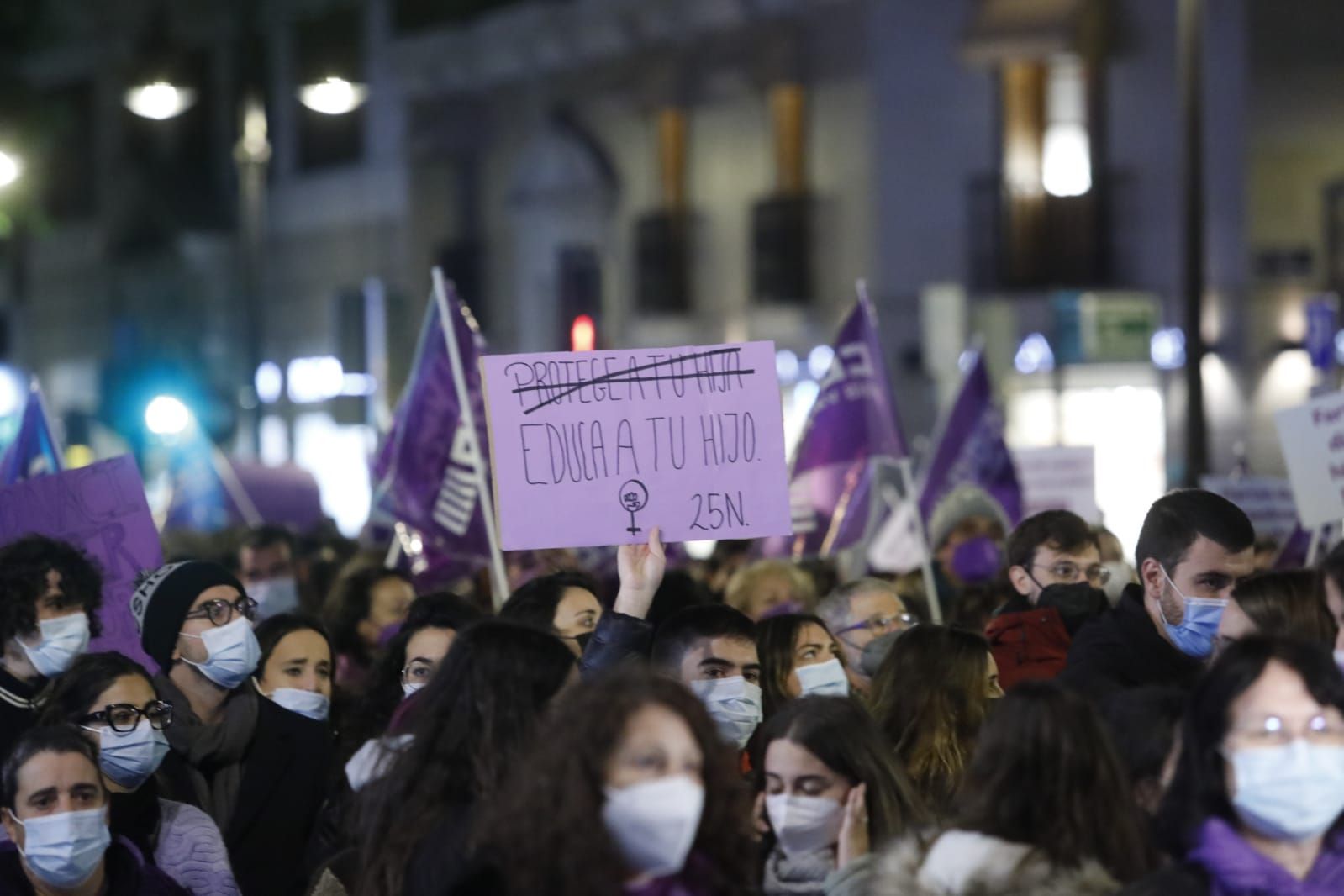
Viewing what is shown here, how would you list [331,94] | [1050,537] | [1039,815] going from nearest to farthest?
[1039,815]
[1050,537]
[331,94]

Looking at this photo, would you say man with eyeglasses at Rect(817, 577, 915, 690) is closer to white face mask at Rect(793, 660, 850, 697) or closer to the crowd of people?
the crowd of people

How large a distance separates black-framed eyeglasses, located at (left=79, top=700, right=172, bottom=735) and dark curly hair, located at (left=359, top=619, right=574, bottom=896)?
1451mm

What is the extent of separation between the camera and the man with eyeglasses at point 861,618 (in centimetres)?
825

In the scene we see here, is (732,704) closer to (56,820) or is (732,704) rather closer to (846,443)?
(56,820)

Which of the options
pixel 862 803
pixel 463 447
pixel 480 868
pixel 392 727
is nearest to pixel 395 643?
pixel 392 727

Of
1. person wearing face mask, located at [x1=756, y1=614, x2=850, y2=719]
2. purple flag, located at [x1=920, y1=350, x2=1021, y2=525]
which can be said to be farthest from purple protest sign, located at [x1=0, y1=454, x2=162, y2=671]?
purple flag, located at [x1=920, y1=350, x2=1021, y2=525]

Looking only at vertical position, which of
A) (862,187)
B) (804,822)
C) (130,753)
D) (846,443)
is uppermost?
(862,187)

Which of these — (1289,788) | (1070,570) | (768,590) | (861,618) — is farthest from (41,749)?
(768,590)

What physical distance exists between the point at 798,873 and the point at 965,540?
7.21 m

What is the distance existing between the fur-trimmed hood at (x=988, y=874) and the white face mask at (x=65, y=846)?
200 centimetres

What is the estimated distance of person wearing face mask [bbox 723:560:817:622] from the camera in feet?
33.4

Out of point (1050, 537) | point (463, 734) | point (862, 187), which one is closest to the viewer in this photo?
point (463, 734)

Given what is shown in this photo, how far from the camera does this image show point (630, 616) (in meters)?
6.17

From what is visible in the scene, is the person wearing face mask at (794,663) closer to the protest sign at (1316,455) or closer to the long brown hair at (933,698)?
the long brown hair at (933,698)
